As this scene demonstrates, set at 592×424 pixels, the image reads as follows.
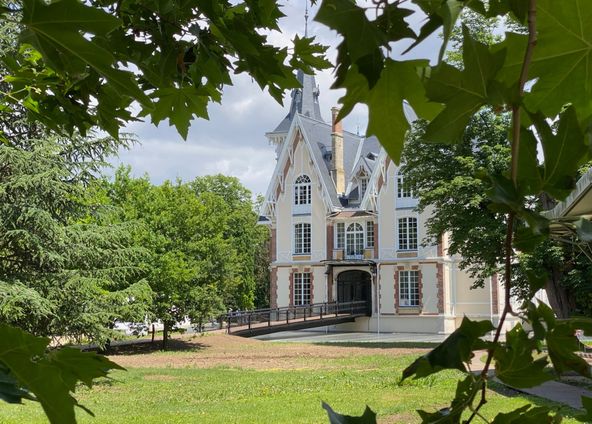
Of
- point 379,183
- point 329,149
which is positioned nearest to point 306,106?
point 329,149

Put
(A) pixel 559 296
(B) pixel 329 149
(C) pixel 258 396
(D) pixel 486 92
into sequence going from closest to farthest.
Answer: (D) pixel 486 92, (C) pixel 258 396, (A) pixel 559 296, (B) pixel 329 149

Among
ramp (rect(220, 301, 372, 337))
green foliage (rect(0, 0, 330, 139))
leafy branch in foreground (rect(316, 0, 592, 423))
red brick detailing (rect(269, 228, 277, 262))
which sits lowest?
ramp (rect(220, 301, 372, 337))

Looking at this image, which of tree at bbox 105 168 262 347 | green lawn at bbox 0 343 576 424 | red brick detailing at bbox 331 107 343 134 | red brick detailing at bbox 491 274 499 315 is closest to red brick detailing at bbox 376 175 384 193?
red brick detailing at bbox 331 107 343 134

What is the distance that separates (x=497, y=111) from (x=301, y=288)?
101 feet

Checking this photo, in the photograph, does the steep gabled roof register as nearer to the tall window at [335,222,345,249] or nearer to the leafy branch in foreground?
the tall window at [335,222,345,249]

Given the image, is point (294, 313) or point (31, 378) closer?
point (31, 378)

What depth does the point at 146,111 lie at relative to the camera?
1.82 m

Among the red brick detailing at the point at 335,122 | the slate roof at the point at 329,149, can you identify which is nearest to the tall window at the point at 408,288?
the slate roof at the point at 329,149

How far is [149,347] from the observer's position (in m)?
22.5

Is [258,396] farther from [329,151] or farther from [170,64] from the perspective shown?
[329,151]

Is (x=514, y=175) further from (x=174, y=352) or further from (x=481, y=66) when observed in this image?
(x=174, y=352)

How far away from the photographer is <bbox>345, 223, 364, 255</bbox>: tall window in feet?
99.6

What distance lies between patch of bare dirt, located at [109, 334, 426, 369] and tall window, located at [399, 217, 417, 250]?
818cm

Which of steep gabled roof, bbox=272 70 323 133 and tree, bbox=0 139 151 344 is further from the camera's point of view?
steep gabled roof, bbox=272 70 323 133
